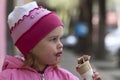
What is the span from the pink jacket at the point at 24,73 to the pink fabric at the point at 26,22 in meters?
0.15

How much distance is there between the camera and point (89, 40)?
25562 millimetres

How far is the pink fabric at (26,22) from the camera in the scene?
116 inches

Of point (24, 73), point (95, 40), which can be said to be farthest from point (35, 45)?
point (95, 40)

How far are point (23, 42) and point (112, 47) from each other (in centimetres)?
2493

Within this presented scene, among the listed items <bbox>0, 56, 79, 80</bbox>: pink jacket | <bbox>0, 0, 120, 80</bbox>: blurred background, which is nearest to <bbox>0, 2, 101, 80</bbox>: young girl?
<bbox>0, 56, 79, 80</bbox>: pink jacket

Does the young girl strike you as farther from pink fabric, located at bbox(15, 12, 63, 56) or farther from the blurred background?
the blurred background

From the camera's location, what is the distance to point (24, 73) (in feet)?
9.58

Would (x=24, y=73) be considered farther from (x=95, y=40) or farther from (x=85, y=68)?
(x=95, y=40)

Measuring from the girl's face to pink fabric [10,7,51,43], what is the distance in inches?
5.0

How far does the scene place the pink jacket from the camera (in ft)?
9.49

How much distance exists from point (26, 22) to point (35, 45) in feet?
0.52

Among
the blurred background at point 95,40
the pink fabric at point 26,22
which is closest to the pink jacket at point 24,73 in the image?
the pink fabric at point 26,22

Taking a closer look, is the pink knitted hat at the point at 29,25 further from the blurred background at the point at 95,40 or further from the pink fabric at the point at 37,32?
the blurred background at the point at 95,40

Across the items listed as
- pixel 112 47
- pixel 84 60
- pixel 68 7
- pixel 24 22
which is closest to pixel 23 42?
pixel 24 22
